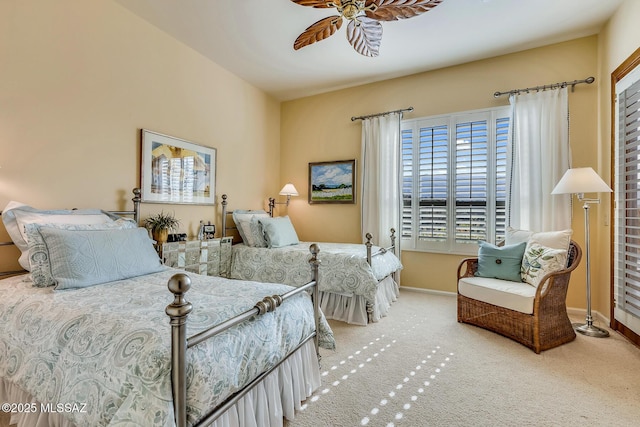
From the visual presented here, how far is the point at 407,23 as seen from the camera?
3.00 meters

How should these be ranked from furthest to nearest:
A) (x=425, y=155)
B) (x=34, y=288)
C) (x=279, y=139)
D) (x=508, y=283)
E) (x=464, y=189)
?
(x=279, y=139) < (x=425, y=155) < (x=464, y=189) < (x=508, y=283) < (x=34, y=288)

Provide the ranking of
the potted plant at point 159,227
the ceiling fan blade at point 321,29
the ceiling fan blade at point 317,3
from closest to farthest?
the ceiling fan blade at point 317,3, the ceiling fan blade at point 321,29, the potted plant at point 159,227

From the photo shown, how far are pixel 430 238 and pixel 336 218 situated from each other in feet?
4.79

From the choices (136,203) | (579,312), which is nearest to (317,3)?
(136,203)

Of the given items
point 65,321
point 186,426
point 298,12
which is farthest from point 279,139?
point 186,426

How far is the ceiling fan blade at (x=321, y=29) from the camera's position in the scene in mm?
2348

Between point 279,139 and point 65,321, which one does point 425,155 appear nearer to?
point 279,139

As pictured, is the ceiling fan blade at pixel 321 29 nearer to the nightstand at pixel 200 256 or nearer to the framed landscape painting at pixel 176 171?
the framed landscape painting at pixel 176 171

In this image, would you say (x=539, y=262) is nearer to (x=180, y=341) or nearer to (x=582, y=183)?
(x=582, y=183)

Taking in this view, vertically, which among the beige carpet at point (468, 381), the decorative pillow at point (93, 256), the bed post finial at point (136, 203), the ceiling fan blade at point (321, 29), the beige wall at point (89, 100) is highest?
Result: the ceiling fan blade at point (321, 29)

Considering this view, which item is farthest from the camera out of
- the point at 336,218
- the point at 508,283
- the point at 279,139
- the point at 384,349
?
the point at 279,139

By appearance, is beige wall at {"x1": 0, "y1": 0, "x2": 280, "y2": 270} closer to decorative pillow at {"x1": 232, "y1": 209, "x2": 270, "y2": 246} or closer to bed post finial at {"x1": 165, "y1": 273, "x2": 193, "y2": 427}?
decorative pillow at {"x1": 232, "y1": 209, "x2": 270, "y2": 246}

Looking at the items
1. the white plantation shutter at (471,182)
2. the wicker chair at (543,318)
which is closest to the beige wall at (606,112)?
the wicker chair at (543,318)

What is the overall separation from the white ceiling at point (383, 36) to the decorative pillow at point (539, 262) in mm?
2256
